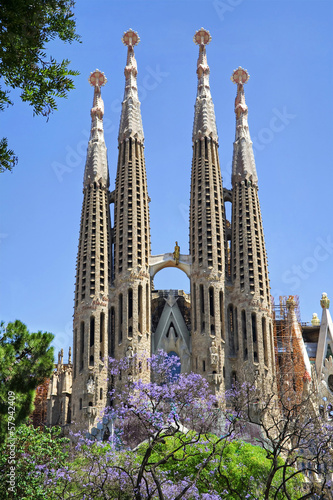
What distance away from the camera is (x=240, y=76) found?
65.6 metres

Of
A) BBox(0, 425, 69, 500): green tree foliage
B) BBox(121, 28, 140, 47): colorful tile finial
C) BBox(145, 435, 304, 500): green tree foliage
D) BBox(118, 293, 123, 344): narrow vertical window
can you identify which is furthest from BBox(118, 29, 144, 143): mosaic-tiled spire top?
BBox(0, 425, 69, 500): green tree foliage

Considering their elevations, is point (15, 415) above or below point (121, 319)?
below

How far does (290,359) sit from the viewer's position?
62.8 m

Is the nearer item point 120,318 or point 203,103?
point 120,318

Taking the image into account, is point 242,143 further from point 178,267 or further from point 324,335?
point 324,335

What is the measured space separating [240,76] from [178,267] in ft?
60.4

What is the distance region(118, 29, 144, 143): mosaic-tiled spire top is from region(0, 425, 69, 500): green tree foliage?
36.9 meters

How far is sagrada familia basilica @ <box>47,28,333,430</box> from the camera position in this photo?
5412 cm

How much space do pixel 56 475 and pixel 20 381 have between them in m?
6.40

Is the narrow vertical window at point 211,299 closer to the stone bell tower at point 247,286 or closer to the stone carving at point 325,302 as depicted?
the stone bell tower at point 247,286

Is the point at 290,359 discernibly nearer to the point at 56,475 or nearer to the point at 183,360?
the point at 183,360

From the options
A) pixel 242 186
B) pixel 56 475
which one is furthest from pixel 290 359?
pixel 56 475

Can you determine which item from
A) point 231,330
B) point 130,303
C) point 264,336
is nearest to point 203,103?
point 130,303

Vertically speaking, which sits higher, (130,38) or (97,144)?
(130,38)
